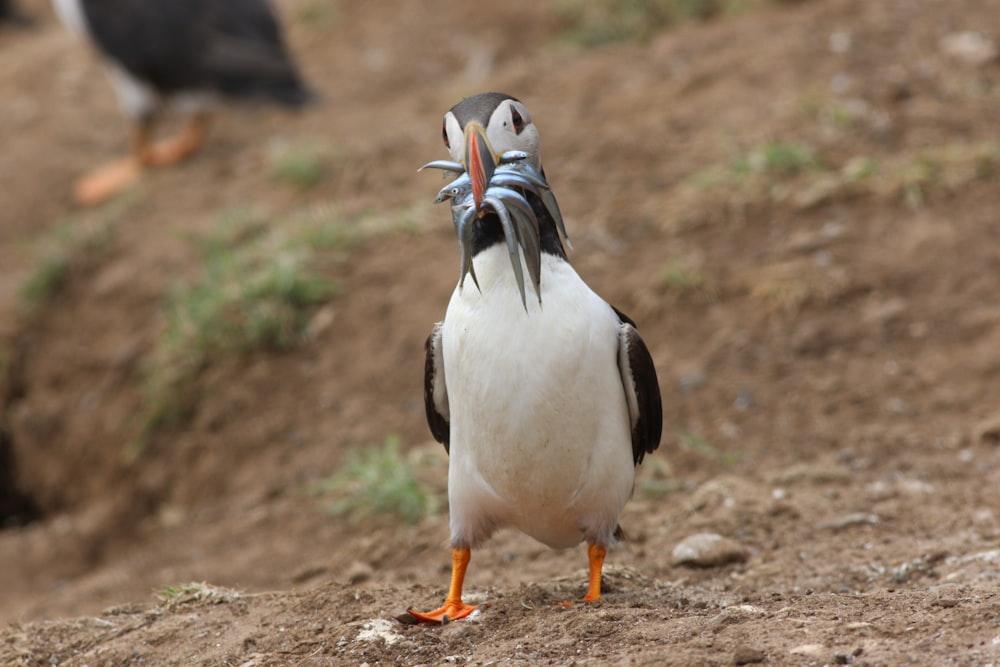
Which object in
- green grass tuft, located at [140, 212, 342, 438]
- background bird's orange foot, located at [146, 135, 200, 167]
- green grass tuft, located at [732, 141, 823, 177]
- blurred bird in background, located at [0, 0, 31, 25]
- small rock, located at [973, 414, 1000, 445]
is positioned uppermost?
blurred bird in background, located at [0, 0, 31, 25]

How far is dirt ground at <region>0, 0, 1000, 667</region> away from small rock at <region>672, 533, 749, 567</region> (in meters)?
0.04

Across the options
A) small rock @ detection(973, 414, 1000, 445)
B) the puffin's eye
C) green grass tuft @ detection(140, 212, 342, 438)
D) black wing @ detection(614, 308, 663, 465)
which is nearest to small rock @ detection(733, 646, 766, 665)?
black wing @ detection(614, 308, 663, 465)

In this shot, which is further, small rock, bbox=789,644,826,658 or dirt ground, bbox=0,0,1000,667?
dirt ground, bbox=0,0,1000,667

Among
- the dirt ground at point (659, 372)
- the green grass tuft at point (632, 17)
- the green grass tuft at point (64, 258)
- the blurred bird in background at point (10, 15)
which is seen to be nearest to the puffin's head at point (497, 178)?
the dirt ground at point (659, 372)

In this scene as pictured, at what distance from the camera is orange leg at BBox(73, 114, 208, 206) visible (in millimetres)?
9758

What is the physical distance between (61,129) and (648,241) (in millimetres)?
6572

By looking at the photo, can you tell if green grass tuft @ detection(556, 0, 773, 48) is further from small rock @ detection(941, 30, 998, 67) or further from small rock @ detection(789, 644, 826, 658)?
small rock @ detection(789, 644, 826, 658)

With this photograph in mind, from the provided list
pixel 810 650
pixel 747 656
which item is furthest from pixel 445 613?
pixel 810 650

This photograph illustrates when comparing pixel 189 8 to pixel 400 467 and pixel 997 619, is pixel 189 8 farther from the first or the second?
pixel 997 619

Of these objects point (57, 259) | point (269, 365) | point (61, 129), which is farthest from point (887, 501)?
point (61, 129)

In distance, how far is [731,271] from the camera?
651 cm

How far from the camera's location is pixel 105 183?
9.82 m

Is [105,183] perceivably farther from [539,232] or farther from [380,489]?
[539,232]

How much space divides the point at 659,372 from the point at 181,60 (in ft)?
17.8
